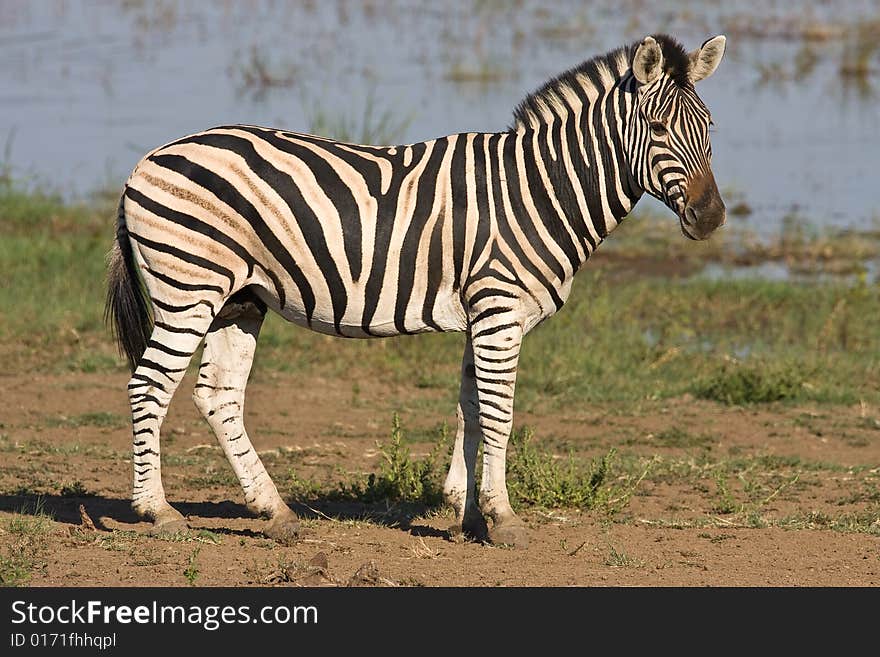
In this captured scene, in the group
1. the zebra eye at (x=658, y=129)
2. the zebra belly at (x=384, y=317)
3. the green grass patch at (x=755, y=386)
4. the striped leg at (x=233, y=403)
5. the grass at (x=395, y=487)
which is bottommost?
the grass at (x=395, y=487)

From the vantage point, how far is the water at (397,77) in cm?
1769

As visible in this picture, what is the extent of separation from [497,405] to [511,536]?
26.4 inches

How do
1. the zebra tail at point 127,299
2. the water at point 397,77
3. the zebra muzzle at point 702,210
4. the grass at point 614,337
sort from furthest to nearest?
the water at point 397,77 < the grass at point 614,337 < the zebra tail at point 127,299 < the zebra muzzle at point 702,210

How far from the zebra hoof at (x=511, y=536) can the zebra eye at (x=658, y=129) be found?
2.03m

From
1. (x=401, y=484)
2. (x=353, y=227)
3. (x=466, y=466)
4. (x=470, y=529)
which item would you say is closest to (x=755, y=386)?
(x=401, y=484)

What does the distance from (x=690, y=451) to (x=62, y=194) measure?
30.4 feet

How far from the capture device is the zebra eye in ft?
22.1

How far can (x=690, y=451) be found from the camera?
30.7ft

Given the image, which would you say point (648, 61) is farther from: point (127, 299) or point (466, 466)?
point (127, 299)

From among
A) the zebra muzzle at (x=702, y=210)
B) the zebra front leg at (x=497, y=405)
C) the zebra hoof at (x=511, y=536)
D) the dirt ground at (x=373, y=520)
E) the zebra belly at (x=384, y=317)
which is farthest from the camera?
the zebra hoof at (x=511, y=536)

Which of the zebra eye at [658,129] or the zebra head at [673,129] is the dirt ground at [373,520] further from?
the zebra eye at [658,129]

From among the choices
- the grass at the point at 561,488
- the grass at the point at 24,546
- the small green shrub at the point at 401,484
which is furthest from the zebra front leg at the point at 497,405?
the grass at the point at 24,546

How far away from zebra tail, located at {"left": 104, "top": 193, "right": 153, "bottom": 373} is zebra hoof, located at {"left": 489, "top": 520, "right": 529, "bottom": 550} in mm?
1976

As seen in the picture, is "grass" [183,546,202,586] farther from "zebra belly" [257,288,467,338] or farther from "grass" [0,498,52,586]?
"zebra belly" [257,288,467,338]
